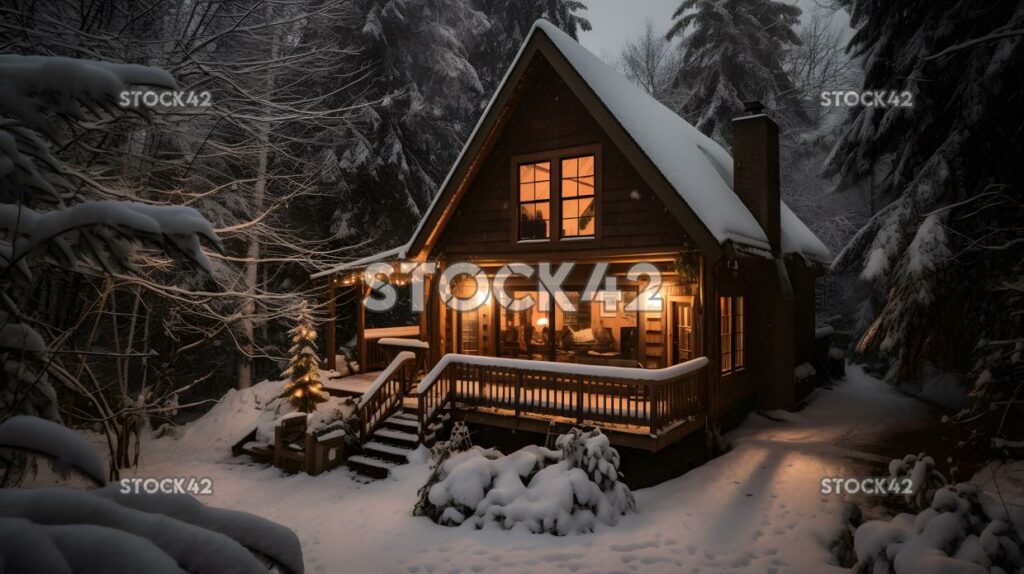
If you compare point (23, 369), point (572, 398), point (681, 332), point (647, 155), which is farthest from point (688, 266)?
point (23, 369)

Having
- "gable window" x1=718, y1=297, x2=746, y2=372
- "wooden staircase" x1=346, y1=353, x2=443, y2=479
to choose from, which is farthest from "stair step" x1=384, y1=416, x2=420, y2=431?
"gable window" x1=718, y1=297, x2=746, y2=372

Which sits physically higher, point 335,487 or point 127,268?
point 127,268

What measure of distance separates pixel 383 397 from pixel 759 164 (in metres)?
11.1

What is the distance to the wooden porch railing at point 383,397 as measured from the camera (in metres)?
11.4

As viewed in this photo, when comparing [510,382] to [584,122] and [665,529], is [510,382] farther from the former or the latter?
[584,122]

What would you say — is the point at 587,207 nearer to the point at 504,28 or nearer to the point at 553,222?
the point at 553,222

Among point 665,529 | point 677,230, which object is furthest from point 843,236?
point 665,529

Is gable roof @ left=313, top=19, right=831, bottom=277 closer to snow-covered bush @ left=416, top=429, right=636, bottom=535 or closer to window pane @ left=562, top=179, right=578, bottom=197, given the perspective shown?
window pane @ left=562, top=179, right=578, bottom=197

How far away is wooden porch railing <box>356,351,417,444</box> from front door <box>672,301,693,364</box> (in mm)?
6306

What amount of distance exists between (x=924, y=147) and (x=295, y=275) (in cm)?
1993

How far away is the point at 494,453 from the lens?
911 cm

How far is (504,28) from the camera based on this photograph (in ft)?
83.5

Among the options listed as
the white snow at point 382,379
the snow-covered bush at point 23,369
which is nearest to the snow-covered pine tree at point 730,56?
the white snow at point 382,379

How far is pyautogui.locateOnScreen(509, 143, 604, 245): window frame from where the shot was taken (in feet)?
38.5
